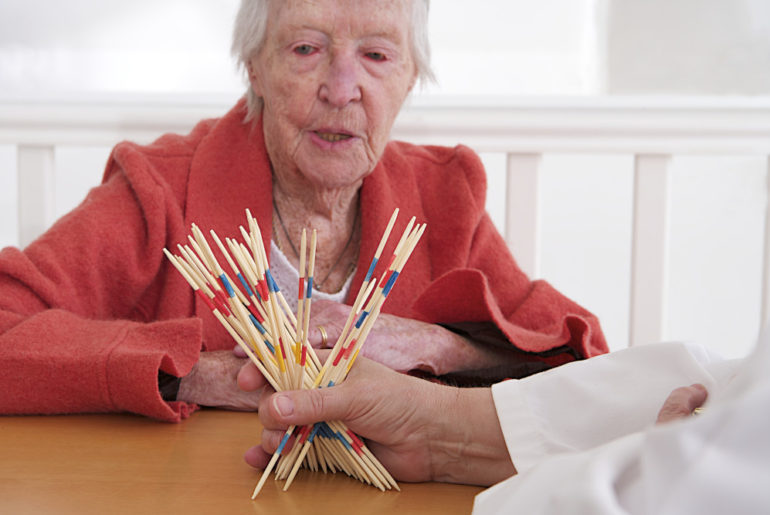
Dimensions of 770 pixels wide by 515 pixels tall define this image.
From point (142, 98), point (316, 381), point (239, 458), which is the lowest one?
point (239, 458)

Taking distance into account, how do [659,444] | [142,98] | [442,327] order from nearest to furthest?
[659,444], [442,327], [142,98]

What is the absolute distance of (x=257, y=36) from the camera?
1336mm

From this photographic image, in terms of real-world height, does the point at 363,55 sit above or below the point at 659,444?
above

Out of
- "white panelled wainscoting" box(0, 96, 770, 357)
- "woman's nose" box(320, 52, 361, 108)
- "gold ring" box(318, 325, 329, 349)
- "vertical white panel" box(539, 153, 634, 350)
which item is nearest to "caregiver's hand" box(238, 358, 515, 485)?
"gold ring" box(318, 325, 329, 349)

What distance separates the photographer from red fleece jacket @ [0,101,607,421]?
967 millimetres

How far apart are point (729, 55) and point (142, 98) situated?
136 centimetres

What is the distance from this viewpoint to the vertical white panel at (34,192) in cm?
169

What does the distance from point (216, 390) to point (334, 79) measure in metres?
0.53

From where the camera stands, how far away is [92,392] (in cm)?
95

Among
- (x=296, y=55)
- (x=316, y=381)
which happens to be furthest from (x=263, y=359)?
(x=296, y=55)

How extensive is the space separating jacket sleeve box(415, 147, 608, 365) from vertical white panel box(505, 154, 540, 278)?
230mm

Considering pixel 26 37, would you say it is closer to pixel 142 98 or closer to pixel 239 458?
pixel 142 98

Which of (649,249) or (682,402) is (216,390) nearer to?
(682,402)

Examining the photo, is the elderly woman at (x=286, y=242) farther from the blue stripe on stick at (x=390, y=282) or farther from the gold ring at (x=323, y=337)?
the blue stripe on stick at (x=390, y=282)
